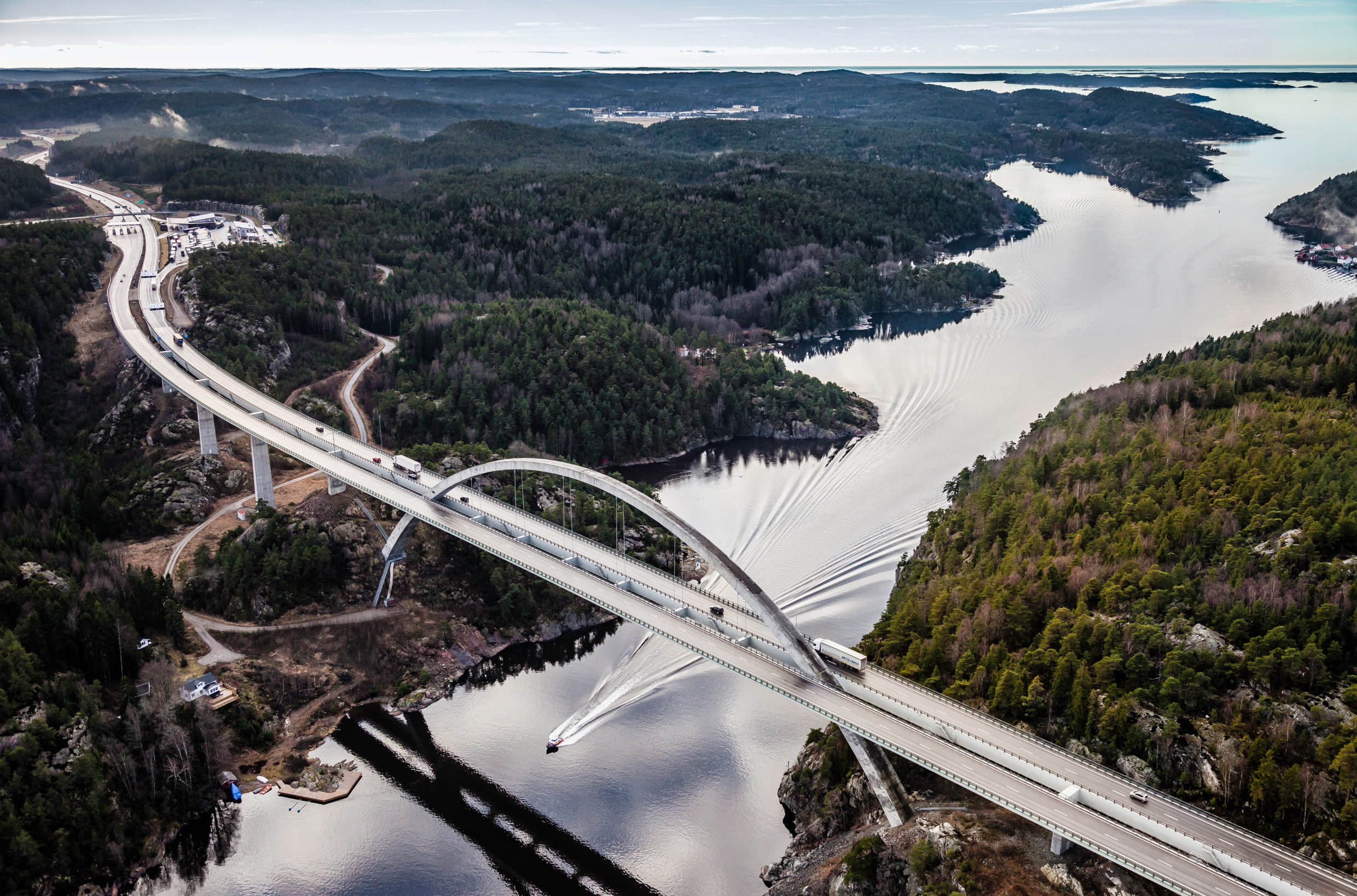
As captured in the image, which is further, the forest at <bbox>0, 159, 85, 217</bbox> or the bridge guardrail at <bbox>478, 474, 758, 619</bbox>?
the forest at <bbox>0, 159, 85, 217</bbox>

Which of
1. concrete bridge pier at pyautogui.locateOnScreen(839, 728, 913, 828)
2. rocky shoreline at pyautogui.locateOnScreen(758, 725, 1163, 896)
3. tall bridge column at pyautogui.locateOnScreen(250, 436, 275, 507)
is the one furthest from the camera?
tall bridge column at pyautogui.locateOnScreen(250, 436, 275, 507)

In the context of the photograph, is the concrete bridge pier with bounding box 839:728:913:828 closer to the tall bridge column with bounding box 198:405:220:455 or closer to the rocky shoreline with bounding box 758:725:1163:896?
the rocky shoreline with bounding box 758:725:1163:896

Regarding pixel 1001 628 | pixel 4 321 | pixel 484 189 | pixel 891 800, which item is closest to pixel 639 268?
pixel 484 189

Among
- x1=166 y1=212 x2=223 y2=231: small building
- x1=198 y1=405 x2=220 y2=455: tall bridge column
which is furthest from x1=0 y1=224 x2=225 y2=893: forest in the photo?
x1=166 y1=212 x2=223 y2=231: small building

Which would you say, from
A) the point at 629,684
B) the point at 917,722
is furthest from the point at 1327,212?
the point at 917,722

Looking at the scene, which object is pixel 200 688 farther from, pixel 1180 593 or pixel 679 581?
pixel 1180 593

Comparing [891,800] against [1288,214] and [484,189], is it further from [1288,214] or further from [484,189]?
[1288,214]

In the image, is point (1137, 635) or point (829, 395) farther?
point (829, 395)
